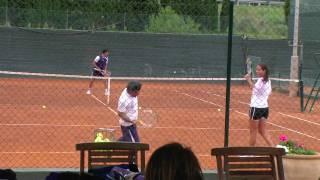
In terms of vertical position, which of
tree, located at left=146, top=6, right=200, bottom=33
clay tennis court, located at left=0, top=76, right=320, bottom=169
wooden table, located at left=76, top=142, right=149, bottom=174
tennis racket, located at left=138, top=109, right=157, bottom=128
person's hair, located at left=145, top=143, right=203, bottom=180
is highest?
tree, located at left=146, top=6, right=200, bottom=33

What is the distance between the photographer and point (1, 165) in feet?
31.4

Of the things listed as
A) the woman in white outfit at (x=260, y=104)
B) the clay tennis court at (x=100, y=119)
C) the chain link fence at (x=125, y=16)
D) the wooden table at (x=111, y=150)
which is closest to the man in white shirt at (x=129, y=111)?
the clay tennis court at (x=100, y=119)

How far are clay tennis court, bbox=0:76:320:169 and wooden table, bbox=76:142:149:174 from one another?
4.09 metres

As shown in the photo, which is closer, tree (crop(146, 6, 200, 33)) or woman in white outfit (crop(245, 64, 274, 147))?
woman in white outfit (crop(245, 64, 274, 147))

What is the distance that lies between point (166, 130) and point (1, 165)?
5.58m

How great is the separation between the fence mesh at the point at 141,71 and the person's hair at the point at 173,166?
650 centimetres

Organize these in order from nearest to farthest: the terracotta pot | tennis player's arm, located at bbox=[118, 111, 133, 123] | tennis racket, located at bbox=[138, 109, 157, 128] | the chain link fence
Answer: the terracotta pot, tennis player's arm, located at bbox=[118, 111, 133, 123], tennis racket, located at bbox=[138, 109, 157, 128], the chain link fence

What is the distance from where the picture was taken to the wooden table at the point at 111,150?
5203 millimetres

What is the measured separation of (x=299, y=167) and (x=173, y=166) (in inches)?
184

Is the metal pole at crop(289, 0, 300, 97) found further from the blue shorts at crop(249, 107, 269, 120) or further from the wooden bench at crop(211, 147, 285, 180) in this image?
the wooden bench at crop(211, 147, 285, 180)

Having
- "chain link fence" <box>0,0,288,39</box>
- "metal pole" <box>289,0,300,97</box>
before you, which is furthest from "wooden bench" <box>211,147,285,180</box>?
"metal pole" <box>289,0,300,97</box>

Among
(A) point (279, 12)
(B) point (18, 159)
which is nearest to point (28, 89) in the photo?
(B) point (18, 159)

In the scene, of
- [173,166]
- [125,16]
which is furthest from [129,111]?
[125,16]

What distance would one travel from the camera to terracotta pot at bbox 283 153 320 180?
7.37 m
